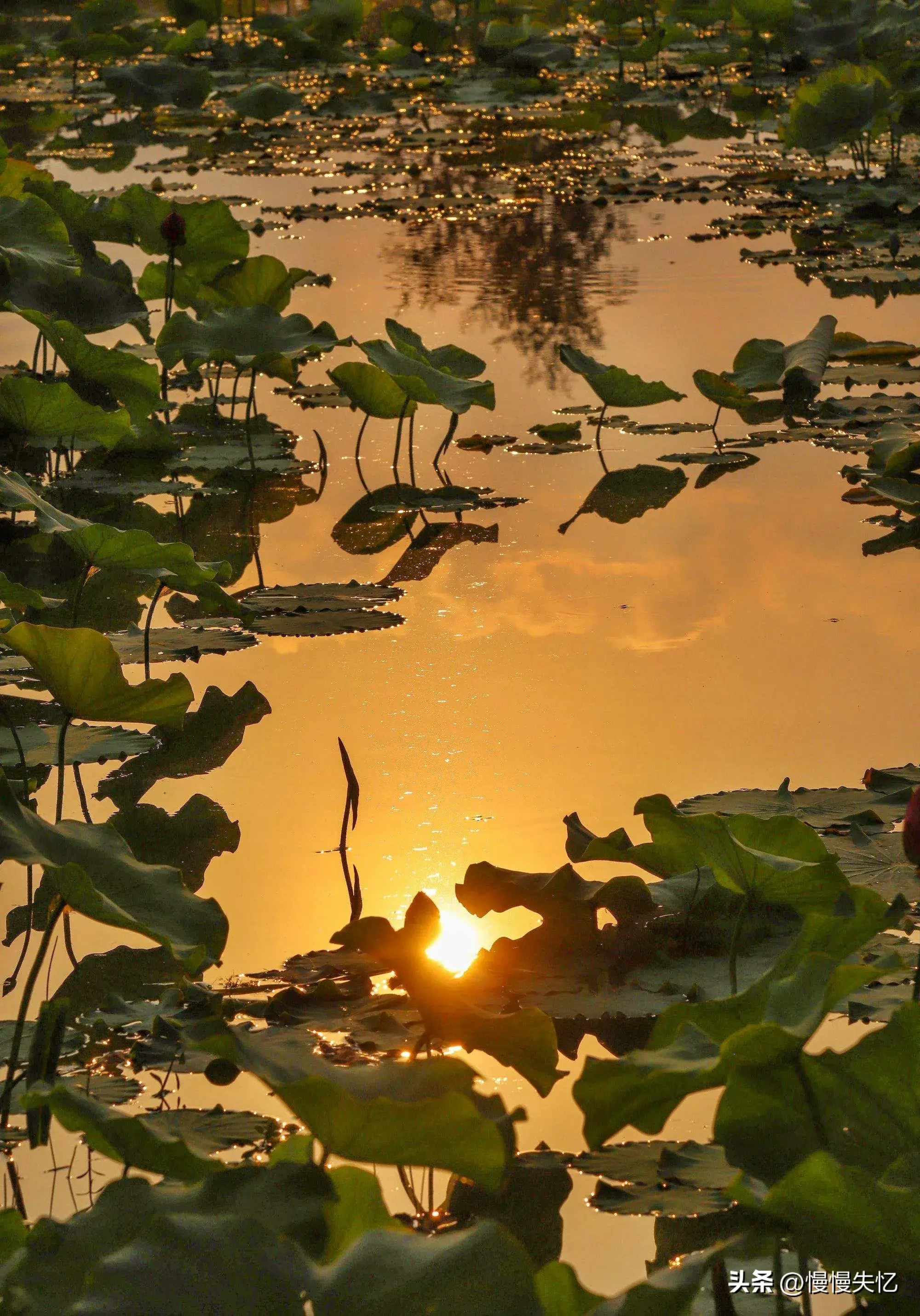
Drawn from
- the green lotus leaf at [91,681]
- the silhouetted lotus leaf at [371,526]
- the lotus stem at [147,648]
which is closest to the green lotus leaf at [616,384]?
the silhouetted lotus leaf at [371,526]

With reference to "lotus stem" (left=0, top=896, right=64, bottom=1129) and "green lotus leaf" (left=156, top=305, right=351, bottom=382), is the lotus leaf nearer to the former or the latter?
"green lotus leaf" (left=156, top=305, right=351, bottom=382)

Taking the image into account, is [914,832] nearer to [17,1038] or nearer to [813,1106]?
[813,1106]

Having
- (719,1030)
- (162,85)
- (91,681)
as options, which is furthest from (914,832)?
(162,85)

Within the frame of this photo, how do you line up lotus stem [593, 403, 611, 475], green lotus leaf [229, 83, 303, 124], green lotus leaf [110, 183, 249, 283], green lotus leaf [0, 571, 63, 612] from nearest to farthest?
green lotus leaf [0, 571, 63, 612], lotus stem [593, 403, 611, 475], green lotus leaf [110, 183, 249, 283], green lotus leaf [229, 83, 303, 124]

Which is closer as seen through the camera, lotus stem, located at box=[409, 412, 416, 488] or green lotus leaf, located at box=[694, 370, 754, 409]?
lotus stem, located at box=[409, 412, 416, 488]

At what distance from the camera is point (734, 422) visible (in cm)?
419

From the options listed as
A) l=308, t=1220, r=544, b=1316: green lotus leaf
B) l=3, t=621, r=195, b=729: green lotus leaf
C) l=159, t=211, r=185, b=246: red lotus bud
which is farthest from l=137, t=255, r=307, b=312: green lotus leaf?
l=308, t=1220, r=544, b=1316: green lotus leaf

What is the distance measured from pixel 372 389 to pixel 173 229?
27.6 inches

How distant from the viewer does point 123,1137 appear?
1.08 m

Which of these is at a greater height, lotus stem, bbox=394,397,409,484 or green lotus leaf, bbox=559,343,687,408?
green lotus leaf, bbox=559,343,687,408

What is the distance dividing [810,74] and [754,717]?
9.92 metres

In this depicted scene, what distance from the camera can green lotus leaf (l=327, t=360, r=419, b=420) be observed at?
3.62 meters

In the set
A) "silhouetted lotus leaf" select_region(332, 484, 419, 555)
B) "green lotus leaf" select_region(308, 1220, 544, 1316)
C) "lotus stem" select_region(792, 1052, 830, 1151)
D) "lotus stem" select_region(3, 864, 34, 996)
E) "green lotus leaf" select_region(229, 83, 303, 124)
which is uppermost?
"green lotus leaf" select_region(229, 83, 303, 124)

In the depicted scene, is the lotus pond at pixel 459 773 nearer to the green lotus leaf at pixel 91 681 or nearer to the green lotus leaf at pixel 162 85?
the green lotus leaf at pixel 91 681
